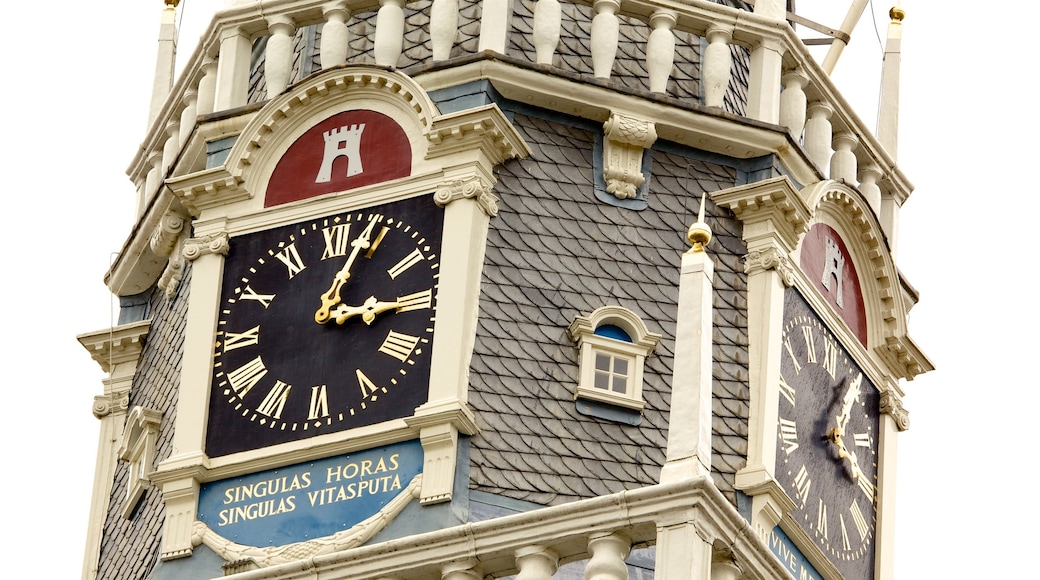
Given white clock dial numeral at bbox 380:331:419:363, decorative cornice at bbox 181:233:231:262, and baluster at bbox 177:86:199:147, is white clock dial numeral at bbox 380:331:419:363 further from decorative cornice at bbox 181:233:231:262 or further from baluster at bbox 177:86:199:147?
baluster at bbox 177:86:199:147

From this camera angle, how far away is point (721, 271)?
2742 cm

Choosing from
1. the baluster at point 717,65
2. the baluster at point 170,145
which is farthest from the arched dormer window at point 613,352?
the baluster at point 170,145

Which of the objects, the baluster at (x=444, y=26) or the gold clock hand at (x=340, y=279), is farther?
the baluster at (x=444, y=26)

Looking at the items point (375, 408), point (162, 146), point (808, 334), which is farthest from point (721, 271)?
point (162, 146)

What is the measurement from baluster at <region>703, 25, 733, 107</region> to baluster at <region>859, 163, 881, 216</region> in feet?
6.50

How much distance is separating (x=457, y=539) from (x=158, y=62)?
1129 cm

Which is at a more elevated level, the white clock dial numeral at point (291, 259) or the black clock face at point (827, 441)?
the white clock dial numeral at point (291, 259)

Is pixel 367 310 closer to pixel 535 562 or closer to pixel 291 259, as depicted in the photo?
pixel 291 259

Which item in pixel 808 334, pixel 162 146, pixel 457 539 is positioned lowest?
pixel 457 539

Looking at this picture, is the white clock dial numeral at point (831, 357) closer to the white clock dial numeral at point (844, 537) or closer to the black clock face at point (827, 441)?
the black clock face at point (827, 441)

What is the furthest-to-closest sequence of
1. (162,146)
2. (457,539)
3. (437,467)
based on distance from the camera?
1. (162,146)
2. (437,467)
3. (457,539)

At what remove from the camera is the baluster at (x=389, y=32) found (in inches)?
1100

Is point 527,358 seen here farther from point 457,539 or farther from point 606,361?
point 457,539

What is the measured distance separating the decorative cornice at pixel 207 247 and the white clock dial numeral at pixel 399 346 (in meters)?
1.81
